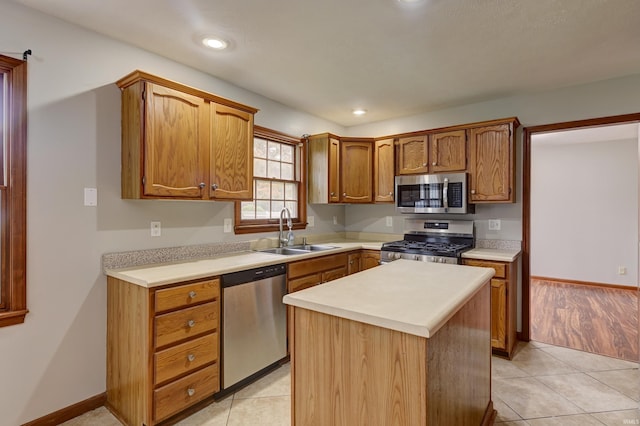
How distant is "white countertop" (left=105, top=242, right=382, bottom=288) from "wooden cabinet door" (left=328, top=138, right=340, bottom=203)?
1.05 m

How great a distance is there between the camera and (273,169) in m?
3.71

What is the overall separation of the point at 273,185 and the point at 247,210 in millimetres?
487

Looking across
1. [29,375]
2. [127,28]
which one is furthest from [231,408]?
[127,28]

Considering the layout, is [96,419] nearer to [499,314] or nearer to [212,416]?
[212,416]

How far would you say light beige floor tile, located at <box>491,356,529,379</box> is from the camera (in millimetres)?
2717

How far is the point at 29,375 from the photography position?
196 cm

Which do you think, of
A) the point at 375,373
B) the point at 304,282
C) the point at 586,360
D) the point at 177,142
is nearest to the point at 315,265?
the point at 304,282

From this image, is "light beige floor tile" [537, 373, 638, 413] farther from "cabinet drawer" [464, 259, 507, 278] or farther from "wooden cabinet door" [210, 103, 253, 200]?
"wooden cabinet door" [210, 103, 253, 200]

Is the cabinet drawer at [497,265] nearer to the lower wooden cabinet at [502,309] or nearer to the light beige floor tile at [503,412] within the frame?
the lower wooden cabinet at [502,309]

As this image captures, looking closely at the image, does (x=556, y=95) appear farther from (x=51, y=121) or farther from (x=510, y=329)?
(x=51, y=121)

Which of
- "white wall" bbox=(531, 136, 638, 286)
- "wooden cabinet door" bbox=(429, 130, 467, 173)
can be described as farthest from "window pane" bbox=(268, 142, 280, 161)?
"white wall" bbox=(531, 136, 638, 286)

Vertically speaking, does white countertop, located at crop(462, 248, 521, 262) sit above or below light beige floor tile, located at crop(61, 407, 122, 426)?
above

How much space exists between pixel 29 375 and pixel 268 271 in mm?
1561

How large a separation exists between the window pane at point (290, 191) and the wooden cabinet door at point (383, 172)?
0.99 meters
